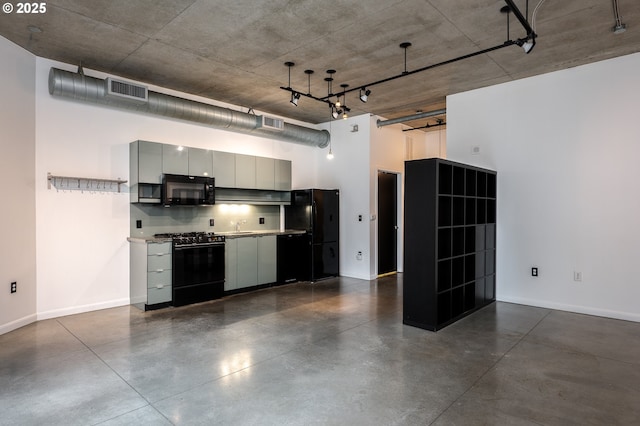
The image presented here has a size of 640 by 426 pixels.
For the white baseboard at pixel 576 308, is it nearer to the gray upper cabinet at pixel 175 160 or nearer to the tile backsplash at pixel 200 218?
the tile backsplash at pixel 200 218

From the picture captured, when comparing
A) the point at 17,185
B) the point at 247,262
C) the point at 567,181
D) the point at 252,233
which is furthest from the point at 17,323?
the point at 567,181

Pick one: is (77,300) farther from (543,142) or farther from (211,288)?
(543,142)

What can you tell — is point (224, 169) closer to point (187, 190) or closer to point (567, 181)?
point (187, 190)

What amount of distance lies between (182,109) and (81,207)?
6.26ft

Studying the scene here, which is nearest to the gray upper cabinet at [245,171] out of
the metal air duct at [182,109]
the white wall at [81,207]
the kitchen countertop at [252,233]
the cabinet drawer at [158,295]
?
the metal air duct at [182,109]

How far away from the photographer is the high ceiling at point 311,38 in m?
3.32

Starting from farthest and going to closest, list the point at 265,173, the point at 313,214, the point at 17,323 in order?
1. the point at 313,214
2. the point at 265,173
3. the point at 17,323

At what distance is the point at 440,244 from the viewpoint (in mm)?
4277

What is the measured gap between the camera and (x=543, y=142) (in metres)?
5.00

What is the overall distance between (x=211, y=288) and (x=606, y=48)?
5.95 metres

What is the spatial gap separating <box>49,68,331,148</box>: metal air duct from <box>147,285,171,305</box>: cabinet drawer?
2.47 m

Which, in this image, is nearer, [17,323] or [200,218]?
[17,323]

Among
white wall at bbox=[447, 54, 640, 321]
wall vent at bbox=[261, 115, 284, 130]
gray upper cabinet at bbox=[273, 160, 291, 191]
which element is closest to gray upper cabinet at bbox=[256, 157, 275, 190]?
gray upper cabinet at bbox=[273, 160, 291, 191]

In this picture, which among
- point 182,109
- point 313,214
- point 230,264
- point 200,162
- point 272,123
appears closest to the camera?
point 182,109
